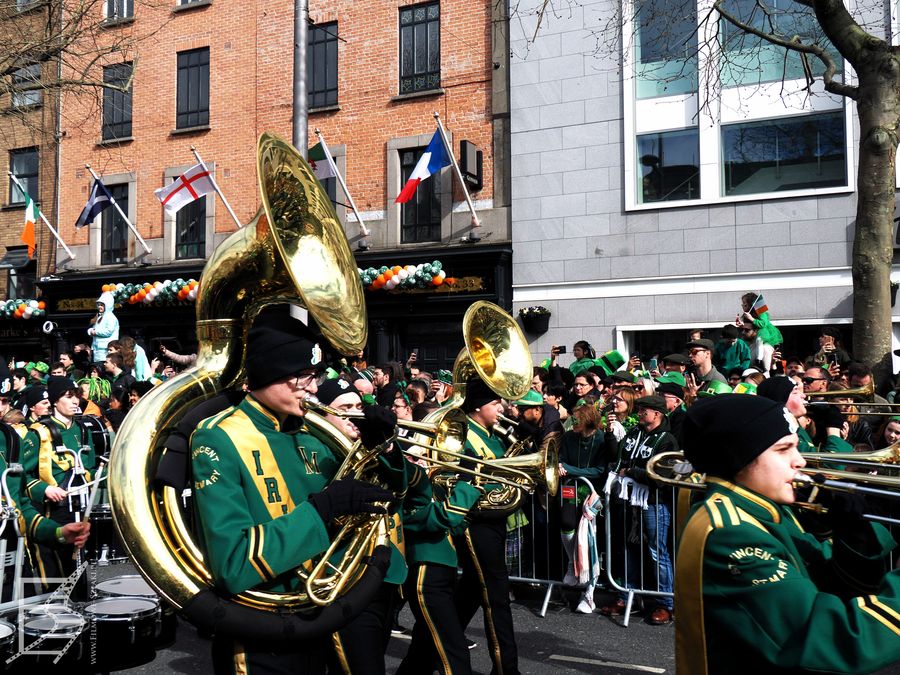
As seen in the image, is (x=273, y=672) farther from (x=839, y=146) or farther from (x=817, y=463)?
(x=839, y=146)

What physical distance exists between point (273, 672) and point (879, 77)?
906 centimetres

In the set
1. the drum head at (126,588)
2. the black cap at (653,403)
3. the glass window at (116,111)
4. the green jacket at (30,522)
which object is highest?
the glass window at (116,111)

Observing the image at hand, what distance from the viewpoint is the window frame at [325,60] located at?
736 inches

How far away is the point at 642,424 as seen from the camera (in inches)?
296

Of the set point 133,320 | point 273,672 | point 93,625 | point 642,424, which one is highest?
point 133,320

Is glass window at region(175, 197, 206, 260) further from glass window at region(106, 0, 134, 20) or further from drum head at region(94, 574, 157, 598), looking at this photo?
drum head at region(94, 574, 157, 598)

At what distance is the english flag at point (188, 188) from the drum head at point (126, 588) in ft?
43.0

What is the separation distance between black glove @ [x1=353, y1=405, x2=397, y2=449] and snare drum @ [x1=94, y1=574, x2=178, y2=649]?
2.08m

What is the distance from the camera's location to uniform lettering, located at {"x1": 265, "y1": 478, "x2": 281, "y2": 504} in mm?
3199

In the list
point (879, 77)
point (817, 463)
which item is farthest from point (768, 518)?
point (879, 77)

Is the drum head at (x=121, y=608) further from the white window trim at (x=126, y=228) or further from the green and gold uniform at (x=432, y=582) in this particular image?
the white window trim at (x=126, y=228)

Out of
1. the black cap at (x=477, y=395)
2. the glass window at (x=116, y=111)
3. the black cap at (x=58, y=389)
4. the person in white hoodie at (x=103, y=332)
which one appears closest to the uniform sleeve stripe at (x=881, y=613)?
the black cap at (x=477, y=395)

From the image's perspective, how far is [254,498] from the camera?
3.15 metres

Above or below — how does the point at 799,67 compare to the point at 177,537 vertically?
above
